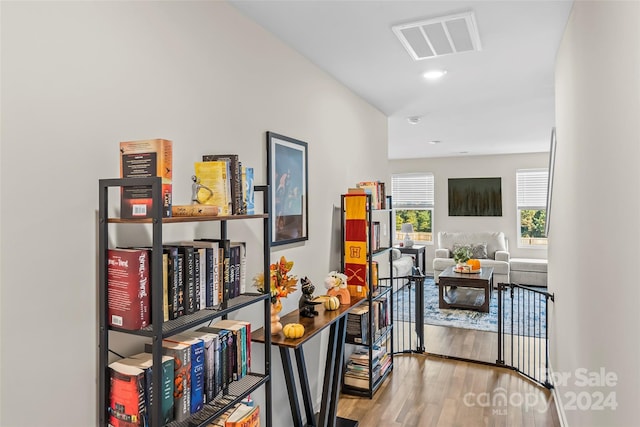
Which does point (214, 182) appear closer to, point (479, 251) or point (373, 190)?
point (373, 190)

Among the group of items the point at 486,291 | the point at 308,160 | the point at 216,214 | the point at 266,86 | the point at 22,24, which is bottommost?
the point at 486,291

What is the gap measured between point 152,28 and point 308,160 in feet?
4.71

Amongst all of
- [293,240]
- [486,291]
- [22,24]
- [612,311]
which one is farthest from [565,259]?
[486,291]

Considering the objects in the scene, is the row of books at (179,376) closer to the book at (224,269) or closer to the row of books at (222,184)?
the book at (224,269)

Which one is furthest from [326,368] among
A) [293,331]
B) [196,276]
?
[196,276]

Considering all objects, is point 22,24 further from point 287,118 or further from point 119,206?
point 287,118

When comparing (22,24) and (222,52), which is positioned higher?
(222,52)

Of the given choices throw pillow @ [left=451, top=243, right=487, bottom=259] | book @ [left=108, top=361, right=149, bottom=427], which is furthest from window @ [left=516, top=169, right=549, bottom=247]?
book @ [left=108, top=361, right=149, bottom=427]

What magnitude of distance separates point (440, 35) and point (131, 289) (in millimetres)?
2132

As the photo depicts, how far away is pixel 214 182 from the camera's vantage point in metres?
1.66

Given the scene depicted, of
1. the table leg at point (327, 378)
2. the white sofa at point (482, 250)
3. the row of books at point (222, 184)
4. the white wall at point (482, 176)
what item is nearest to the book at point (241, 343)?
the row of books at point (222, 184)

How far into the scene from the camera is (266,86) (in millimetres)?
2477

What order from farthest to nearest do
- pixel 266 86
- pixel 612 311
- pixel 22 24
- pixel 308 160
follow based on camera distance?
pixel 308 160
pixel 266 86
pixel 612 311
pixel 22 24
